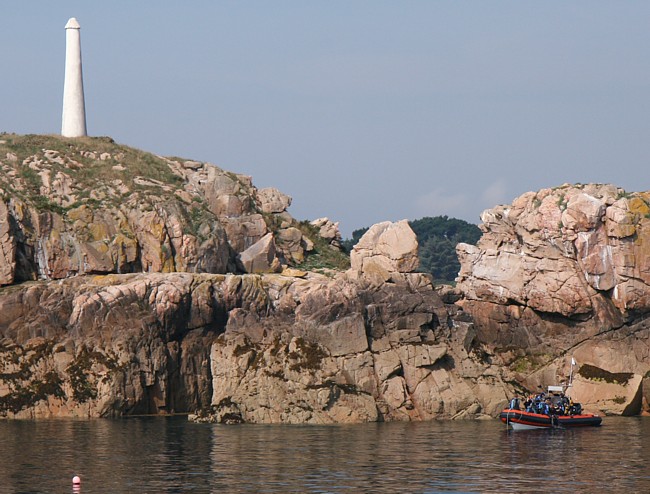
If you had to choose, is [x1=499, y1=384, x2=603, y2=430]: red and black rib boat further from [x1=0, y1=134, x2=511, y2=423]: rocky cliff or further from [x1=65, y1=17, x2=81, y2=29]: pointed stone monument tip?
[x1=65, y1=17, x2=81, y2=29]: pointed stone monument tip

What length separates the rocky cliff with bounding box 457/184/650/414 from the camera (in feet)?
313

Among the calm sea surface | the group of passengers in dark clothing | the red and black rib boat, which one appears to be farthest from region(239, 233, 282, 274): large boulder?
the group of passengers in dark clothing

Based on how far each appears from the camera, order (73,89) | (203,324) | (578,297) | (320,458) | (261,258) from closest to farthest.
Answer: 1. (320,458)
2. (203,324)
3. (578,297)
4. (261,258)
5. (73,89)

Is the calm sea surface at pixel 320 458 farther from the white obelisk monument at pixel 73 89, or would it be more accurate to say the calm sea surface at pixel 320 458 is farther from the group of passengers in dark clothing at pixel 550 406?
the white obelisk monument at pixel 73 89

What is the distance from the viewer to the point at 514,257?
100812 millimetres

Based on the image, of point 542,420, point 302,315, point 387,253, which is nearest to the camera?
point 542,420

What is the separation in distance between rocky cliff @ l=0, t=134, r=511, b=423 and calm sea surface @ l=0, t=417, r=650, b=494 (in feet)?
11.5

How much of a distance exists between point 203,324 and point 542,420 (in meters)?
27.1

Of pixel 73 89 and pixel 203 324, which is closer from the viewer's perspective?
pixel 203 324

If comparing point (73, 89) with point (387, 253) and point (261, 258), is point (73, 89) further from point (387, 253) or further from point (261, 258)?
point (387, 253)

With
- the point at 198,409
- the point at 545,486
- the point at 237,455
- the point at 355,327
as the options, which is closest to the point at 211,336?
the point at 198,409

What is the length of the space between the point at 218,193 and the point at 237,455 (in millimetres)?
48379

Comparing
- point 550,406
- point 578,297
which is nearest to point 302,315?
point 550,406

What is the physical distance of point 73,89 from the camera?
121812mm
